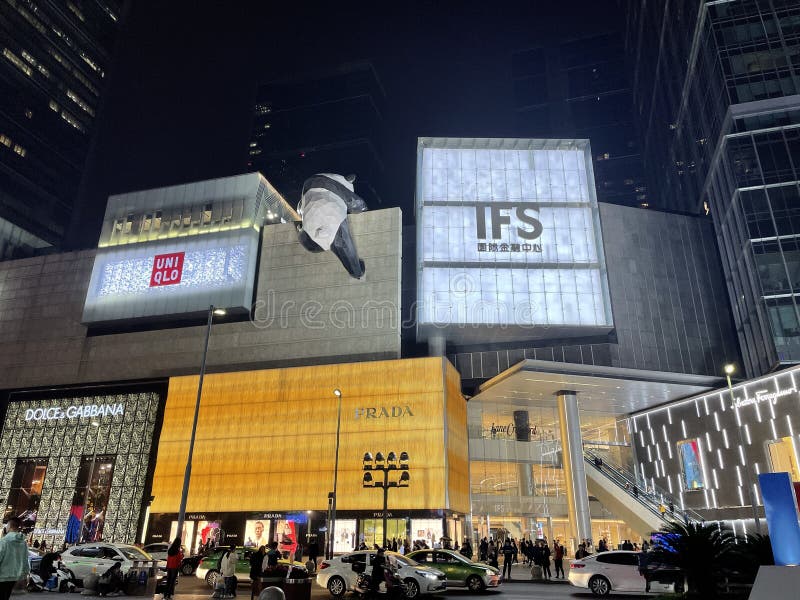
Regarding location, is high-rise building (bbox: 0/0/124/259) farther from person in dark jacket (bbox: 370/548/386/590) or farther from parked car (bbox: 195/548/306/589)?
person in dark jacket (bbox: 370/548/386/590)

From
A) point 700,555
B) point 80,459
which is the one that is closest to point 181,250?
point 80,459

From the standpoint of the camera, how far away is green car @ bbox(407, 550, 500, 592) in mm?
21328

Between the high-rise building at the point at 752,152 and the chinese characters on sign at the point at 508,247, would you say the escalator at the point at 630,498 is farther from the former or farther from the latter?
the chinese characters on sign at the point at 508,247

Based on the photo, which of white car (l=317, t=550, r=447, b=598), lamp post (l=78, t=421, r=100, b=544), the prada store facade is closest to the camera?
white car (l=317, t=550, r=447, b=598)

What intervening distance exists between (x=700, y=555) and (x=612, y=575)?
9378mm

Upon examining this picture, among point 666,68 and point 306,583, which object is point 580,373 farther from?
point 666,68

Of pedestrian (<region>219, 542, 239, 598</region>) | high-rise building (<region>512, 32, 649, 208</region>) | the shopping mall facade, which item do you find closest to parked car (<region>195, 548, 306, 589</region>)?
pedestrian (<region>219, 542, 239, 598</region>)

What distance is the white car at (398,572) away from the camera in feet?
64.3

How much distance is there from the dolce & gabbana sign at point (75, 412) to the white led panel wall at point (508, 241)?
27.4 meters

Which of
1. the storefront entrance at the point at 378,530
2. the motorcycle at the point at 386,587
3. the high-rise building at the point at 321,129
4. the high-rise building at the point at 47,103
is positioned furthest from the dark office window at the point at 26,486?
the high-rise building at the point at 321,129

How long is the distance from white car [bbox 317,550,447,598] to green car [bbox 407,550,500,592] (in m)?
1.42

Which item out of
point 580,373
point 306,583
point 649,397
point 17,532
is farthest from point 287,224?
point 17,532

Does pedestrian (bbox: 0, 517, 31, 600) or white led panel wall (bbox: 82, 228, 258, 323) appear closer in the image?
pedestrian (bbox: 0, 517, 31, 600)

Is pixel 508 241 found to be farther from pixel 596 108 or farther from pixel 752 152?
pixel 596 108
